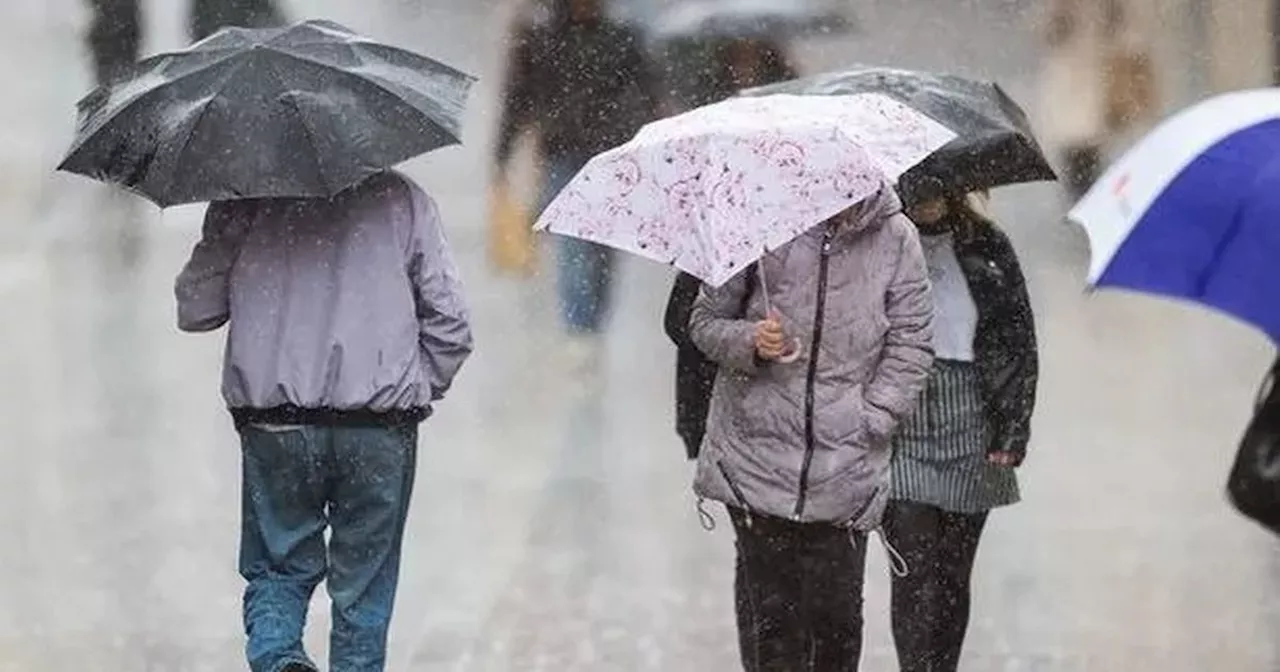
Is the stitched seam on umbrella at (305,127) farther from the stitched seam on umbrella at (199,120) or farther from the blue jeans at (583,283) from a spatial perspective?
the blue jeans at (583,283)

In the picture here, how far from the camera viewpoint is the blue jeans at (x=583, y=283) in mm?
10531

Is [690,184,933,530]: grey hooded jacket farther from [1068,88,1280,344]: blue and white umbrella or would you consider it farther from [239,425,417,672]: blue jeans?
[1068,88,1280,344]: blue and white umbrella

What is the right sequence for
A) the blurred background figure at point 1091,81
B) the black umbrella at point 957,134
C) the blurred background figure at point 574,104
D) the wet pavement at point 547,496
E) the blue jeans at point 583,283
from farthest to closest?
the blurred background figure at point 1091,81, the blurred background figure at point 574,104, the blue jeans at point 583,283, the wet pavement at point 547,496, the black umbrella at point 957,134

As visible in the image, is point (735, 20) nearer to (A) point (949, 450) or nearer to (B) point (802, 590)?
(A) point (949, 450)

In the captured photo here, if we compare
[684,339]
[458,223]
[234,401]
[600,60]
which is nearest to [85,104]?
[234,401]

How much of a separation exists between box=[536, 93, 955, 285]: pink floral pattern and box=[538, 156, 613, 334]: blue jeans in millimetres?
4699

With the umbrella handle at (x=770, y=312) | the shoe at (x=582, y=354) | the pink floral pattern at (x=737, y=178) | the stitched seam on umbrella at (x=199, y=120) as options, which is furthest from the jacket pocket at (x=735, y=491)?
the shoe at (x=582, y=354)

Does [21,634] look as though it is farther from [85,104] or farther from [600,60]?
[600,60]

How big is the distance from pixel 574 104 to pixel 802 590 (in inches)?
274

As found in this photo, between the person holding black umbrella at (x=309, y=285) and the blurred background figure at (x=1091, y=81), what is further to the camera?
the blurred background figure at (x=1091, y=81)

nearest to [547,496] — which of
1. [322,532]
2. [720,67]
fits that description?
[322,532]

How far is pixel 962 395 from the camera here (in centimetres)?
625

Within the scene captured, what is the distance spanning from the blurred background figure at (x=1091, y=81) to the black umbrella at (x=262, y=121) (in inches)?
273

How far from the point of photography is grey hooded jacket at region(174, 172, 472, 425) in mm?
5930
